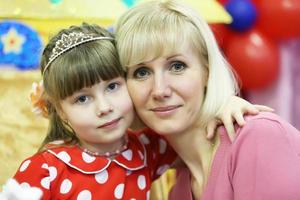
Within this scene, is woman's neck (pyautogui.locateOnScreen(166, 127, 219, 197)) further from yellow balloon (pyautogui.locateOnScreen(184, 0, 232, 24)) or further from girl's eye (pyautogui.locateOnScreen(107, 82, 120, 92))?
yellow balloon (pyautogui.locateOnScreen(184, 0, 232, 24))

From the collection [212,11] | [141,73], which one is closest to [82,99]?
[141,73]

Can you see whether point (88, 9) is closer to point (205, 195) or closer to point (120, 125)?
point (120, 125)

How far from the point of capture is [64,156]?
1.25m

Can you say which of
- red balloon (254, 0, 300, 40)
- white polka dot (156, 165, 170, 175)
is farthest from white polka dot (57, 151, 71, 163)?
red balloon (254, 0, 300, 40)

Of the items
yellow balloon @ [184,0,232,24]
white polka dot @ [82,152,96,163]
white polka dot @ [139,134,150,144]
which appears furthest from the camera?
yellow balloon @ [184,0,232,24]

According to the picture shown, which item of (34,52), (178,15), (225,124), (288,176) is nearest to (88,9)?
(34,52)

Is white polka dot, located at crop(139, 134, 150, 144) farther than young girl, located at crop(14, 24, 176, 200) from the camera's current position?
Yes

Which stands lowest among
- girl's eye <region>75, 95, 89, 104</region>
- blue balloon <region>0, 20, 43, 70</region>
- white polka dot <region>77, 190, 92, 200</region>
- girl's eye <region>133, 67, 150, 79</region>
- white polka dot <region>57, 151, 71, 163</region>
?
white polka dot <region>77, 190, 92, 200</region>

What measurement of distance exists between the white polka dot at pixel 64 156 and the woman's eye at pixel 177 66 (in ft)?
1.12

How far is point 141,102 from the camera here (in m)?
1.26

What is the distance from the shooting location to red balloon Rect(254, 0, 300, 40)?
2.04 metres

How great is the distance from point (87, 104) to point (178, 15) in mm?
328

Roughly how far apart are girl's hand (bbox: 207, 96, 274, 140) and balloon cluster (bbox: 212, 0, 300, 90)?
32.2 inches

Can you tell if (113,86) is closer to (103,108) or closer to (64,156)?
(103,108)
